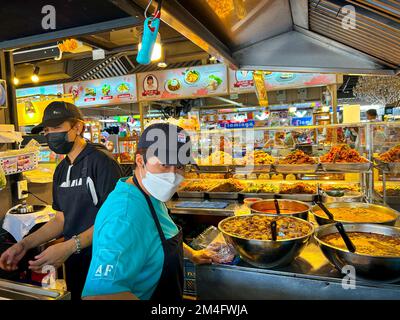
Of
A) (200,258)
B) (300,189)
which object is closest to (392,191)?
(300,189)

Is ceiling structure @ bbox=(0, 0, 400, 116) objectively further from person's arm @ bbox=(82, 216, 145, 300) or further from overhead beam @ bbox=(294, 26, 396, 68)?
person's arm @ bbox=(82, 216, 145, 300)

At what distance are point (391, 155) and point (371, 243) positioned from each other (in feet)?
8.63

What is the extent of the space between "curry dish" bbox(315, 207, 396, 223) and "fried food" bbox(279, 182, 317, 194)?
1145 mm

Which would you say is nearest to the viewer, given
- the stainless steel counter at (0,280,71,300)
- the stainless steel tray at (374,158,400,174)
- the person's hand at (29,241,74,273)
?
the stainless steel counter at (0,280,71,300)

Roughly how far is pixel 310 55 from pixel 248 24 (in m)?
0.80

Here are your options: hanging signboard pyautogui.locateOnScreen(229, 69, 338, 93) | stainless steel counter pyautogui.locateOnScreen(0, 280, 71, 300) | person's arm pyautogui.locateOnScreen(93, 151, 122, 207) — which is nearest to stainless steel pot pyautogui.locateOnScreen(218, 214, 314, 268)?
stainless steel counter pyautogui.locateOnScreen(0, 280, 71, 300)

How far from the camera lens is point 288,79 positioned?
588cm

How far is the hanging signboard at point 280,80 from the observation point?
221 inches

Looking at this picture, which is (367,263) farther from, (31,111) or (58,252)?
(31,111)

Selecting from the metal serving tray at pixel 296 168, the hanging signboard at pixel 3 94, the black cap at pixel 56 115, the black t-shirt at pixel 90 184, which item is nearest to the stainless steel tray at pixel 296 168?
the metal serving tray at pixel 296 168

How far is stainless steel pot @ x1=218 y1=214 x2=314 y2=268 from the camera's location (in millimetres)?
1585
